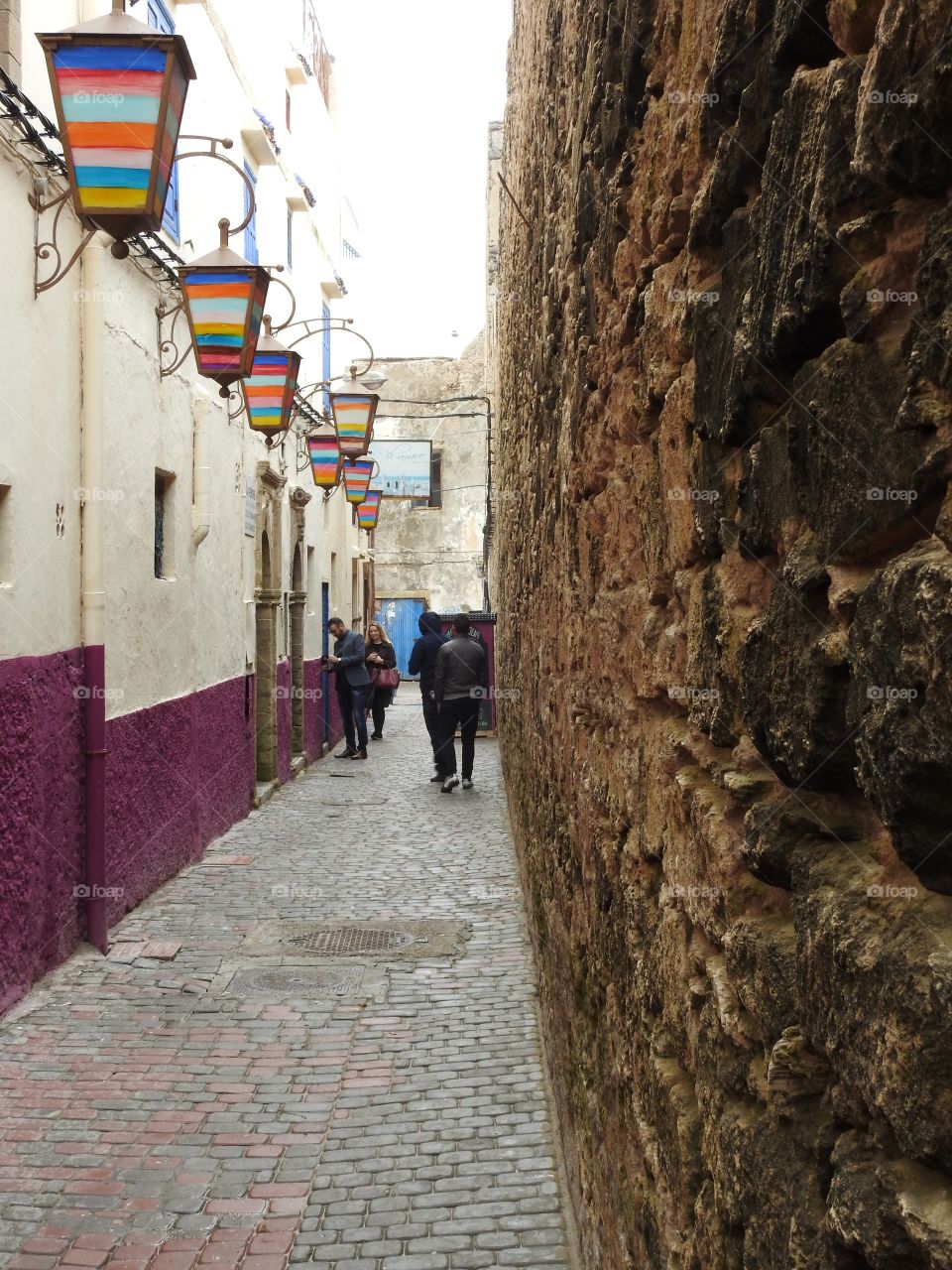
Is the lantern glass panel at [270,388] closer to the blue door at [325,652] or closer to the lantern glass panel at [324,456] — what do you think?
the lantern glass panel at [324,456]

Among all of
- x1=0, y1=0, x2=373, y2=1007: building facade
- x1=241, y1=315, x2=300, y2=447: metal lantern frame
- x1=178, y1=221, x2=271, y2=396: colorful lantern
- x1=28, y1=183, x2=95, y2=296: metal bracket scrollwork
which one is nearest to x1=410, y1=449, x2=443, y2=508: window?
x1=0, y1=0, x2=373, y2=1007: building facade

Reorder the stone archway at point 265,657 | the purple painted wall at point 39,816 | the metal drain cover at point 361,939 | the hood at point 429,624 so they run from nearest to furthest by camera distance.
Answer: the purple painted wall at point 39,816
the metal drain cover at point 361,939
the stone archway at point 265,657
the hood at point 429,624

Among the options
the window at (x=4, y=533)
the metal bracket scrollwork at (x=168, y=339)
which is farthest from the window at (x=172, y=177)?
the window at (x=4, y=533)

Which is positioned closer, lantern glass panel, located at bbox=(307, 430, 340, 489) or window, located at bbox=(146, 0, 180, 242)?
window, located at bbox=(146, 0, 180, 242)

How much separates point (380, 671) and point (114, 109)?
45.1ft

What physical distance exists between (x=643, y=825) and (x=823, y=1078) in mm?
1175

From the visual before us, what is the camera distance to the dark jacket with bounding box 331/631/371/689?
16.3 m

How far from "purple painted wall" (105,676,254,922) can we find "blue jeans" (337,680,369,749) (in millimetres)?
4928

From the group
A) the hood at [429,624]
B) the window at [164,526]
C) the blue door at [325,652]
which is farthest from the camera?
the blue door at [325,652]

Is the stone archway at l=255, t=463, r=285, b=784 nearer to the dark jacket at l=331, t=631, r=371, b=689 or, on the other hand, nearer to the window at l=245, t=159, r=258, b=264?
the window at l=245, t=159, r=258, b=264

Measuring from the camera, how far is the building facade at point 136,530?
5.82m

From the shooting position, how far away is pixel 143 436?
26.1ft

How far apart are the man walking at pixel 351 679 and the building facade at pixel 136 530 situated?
1.90 metres

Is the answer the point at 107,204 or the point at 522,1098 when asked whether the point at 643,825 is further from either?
the point at 107,204
